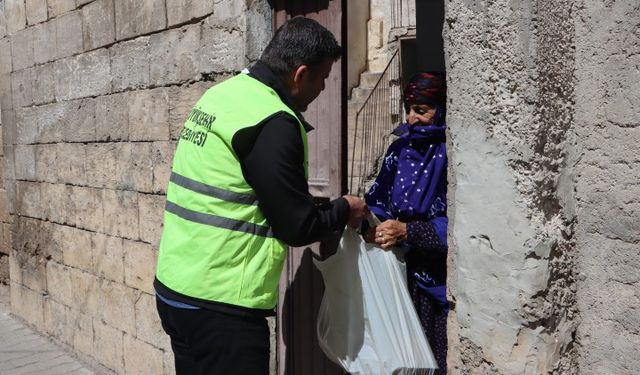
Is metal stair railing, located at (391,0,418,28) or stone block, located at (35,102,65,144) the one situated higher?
metal stair railing, located at (391,0,418,28)

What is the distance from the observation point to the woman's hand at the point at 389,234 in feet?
8.46

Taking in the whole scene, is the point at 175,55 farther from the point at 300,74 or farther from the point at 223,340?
the point at 223,340

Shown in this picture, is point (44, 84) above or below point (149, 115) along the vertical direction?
above

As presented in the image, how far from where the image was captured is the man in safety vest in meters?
2.17

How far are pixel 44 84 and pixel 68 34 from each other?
0.62 m

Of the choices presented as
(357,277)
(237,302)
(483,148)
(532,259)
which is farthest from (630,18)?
(237,302)

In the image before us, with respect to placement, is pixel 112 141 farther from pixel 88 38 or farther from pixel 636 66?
pixel 636 66

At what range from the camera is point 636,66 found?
1892 millimetres

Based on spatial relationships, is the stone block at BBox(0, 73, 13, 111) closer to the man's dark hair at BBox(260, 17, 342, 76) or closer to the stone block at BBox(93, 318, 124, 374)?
the stone block at BBox(93, 318, 124, 374)

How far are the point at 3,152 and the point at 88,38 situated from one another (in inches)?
88.1

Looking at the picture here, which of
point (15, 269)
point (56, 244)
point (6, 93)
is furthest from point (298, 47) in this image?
point (15, 269)

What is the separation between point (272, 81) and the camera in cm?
233

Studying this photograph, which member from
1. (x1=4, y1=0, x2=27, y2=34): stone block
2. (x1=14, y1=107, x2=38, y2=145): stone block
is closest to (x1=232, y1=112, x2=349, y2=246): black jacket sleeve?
(x1=14, y1=107, x2=38, y2=145): stone block

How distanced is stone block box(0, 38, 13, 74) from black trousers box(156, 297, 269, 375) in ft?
15.4
